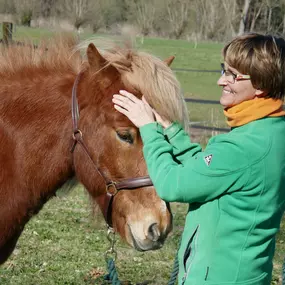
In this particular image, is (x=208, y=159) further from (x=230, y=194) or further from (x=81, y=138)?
(x=81, y=138)

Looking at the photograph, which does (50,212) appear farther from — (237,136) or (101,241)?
(237,136)

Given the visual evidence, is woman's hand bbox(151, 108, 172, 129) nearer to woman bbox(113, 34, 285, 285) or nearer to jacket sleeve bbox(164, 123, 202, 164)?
jacket sleeve bbox(164, 123, 202, 164)

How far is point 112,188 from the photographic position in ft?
8.92

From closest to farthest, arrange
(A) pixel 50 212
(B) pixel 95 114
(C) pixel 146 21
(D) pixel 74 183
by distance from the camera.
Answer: (B) pixel 95 114, (D) pixel 74 183, (A) pixel 50 212, (C) pixel 146 21

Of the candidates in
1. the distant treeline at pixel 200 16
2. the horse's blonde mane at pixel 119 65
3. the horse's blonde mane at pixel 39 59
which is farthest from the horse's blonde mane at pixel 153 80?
the distant treeline at pixel 200 16

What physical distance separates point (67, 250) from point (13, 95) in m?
2.80

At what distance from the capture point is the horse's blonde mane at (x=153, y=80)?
8.58 feet

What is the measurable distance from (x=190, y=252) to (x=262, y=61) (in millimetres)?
858

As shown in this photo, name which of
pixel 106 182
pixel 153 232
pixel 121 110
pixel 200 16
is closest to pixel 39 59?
pixel 121 110

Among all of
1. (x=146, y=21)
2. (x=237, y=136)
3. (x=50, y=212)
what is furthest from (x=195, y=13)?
(x=237, y=136)

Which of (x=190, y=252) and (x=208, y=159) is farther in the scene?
(x=190, y=252)

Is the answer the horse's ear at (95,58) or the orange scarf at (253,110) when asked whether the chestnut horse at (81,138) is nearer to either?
the horse's ear at (95,58)

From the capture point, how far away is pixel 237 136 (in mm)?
2209

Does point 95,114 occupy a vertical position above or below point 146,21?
above
